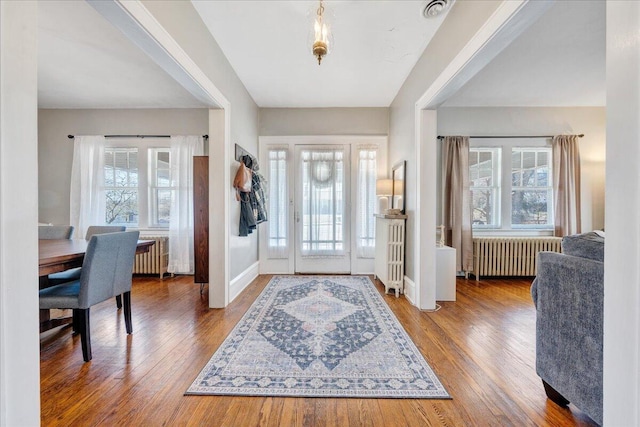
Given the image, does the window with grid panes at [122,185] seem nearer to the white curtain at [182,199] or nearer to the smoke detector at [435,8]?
the white curtain at [182,199]

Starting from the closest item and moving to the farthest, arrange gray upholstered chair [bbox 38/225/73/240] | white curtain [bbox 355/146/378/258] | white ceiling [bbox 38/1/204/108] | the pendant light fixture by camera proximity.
→ the pendant light fixture
white ceiling [bbox 38/1/204/108]
gray upholstered chair [bbox 38/225/73/240]
white curtain [bbox 355/146/378/258]

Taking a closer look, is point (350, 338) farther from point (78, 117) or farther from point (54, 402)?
point (78, 117)

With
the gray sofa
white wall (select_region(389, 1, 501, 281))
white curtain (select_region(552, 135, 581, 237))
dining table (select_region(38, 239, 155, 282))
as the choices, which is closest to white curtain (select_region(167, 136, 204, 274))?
dining table (select_region(38, 239, 155, 282))

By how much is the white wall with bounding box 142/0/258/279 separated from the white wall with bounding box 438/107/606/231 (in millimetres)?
2981

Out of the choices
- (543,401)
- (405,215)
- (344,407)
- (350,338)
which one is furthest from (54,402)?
(405,215)

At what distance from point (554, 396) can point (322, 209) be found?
3.29 m

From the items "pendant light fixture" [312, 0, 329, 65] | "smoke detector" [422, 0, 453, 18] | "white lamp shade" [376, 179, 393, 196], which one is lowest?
"white lamp shade" [376, 179, 393, 196]

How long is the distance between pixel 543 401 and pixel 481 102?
398 centimetres

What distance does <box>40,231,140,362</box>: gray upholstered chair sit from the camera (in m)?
1.85

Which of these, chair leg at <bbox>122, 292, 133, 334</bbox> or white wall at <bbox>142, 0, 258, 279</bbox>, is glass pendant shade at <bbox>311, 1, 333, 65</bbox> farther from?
chair leg at <bbox>122, 292, 133, 334</bbox>

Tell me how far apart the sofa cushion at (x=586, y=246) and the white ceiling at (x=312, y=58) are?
6.56 ft

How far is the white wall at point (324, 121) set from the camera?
14.1ft

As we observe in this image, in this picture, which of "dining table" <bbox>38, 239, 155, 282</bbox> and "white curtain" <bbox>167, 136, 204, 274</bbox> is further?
"white curtain" <bbox>167, 136, 204, 274</bbox>

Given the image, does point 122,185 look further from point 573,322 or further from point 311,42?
point 573,322
